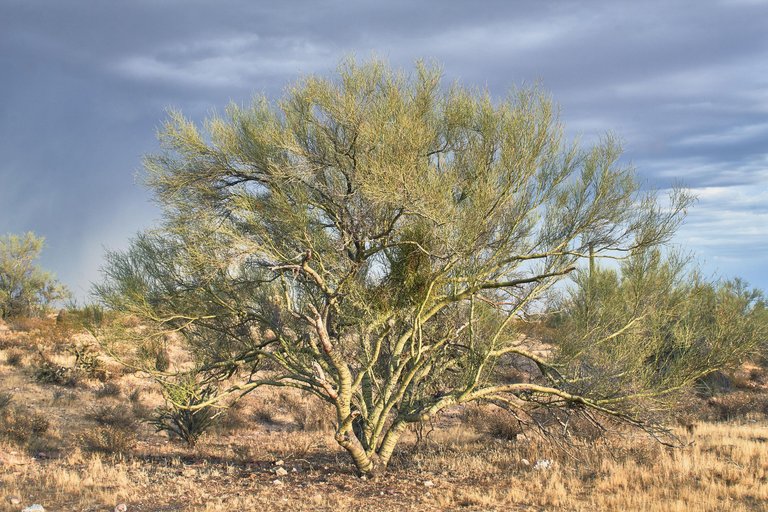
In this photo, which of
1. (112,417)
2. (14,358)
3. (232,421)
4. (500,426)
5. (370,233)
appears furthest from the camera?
(14,358)

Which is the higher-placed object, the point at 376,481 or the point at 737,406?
the point at 376,481

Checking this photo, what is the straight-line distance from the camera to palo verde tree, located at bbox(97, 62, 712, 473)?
9188 mm

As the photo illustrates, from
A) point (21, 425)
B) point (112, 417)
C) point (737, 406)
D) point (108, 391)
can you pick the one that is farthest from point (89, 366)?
point (737, 406)

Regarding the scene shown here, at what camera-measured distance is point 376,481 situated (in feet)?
33.0

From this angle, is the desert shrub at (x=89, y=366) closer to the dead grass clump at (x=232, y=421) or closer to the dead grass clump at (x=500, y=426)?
the dead grass clump at (x=232, y=421)

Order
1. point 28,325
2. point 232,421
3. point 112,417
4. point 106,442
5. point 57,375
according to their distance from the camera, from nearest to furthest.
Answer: point 106,442
point 112,417
point 232,421
point 57,375
point 28,325

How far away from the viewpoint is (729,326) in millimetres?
12008

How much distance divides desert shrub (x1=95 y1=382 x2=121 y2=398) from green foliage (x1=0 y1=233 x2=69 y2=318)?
18692mm

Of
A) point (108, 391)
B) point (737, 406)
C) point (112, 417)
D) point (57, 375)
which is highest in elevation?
point (57, 375)

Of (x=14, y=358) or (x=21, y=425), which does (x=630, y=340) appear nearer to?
(x=21, y=425)

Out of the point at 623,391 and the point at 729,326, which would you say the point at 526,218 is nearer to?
the point at 623,391

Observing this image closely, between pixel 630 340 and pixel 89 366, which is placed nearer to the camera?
pixel 630 340

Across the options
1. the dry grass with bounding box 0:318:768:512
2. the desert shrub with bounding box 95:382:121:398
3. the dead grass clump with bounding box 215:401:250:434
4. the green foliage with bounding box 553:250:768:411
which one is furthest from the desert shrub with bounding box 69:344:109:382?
the green foliage with bounding box 553:250:768:411

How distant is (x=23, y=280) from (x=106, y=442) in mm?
28638
